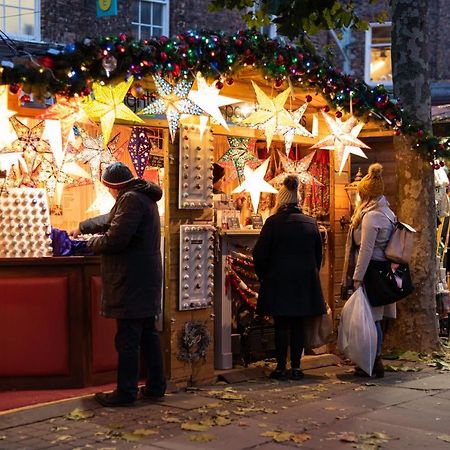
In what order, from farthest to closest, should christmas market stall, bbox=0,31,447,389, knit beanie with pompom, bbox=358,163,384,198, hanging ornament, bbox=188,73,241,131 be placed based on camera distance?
knit beanie with pompom, bbox=358,163,384,198, hanging ornament, bbox=188,73,241,131, christmas market stall, bbox=0,31,447,389

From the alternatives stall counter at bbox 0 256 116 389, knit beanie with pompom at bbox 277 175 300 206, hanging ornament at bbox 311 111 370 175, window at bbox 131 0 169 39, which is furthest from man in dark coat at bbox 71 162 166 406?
window at bbox 131 0 169 39

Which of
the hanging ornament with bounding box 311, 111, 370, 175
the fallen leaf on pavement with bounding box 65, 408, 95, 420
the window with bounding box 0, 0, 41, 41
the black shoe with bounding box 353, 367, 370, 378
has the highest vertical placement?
the window with bounding box 0, 0, 41, 41

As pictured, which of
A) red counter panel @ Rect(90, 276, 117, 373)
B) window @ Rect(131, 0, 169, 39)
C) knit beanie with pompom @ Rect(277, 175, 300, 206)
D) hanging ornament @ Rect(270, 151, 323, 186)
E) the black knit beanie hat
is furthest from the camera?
window @ Rect(131, 0, 169, 39)

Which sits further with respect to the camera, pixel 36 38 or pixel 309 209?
pixel 36 38

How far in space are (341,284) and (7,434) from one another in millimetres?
3899

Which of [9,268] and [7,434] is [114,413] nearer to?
[7,434]

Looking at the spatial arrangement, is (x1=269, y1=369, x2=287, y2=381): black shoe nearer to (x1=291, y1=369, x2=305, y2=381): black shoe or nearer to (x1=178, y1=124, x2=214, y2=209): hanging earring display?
(x1=291, y1=369, x2=305, y2=381): black shoe

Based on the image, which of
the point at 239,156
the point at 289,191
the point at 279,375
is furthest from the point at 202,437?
the point at 239,156

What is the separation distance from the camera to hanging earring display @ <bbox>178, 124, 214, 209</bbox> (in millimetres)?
7430

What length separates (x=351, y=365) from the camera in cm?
884

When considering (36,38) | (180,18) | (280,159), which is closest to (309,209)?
(280,159)

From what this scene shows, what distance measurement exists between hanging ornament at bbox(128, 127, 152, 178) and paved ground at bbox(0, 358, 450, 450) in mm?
2056

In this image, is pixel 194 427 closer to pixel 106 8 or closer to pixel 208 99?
pixel 208 99

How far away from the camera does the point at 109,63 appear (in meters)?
6.28
